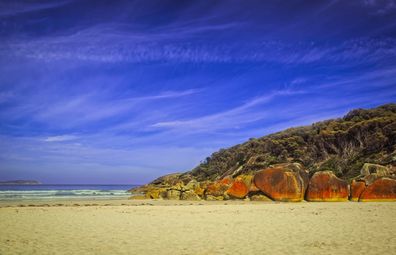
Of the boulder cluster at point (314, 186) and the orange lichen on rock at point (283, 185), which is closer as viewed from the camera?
the boulder cluster at point (314, 186)

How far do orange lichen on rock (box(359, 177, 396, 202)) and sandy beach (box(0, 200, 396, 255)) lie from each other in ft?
19.3

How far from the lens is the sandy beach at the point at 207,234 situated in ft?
28.2

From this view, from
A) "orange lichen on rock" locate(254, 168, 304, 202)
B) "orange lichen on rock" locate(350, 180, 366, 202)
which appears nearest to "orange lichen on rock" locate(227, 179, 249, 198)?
"orange lichen on rock" locate(254, 168, 304, 202)

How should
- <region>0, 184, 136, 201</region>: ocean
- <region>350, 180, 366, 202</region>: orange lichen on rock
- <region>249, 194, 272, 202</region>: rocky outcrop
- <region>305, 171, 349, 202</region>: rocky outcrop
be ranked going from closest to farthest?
<region>350, 180, 366, 202</region>: orange lichen on rock → <region>305, 171, 349, 202</region>: rocky outcrop → <region>249, 194, 272, 202</region>: rocky outcrop → <region>0, 184, 136, 201</region>: ocean

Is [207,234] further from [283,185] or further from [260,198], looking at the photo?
[260,198]

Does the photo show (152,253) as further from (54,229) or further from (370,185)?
(370,185)

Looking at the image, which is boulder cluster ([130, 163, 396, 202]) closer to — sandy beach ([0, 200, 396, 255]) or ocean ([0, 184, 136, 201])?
sandy beach ([0, 200, 396, 255])

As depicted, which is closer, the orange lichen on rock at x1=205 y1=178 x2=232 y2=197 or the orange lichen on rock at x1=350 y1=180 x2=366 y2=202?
the orange lichen on rock at x1=350 y1=180 x2=366 y2=202

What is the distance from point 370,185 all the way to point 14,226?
64.2ft

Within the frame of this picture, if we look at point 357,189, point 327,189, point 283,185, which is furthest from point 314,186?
point 357,189

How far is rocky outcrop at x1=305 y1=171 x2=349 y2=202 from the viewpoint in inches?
863

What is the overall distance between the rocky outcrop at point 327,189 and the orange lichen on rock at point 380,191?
1.14 metres

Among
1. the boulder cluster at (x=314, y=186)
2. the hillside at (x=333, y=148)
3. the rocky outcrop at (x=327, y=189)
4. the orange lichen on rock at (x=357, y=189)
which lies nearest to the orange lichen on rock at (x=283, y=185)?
the boulder cluster at (x=314, y=186)

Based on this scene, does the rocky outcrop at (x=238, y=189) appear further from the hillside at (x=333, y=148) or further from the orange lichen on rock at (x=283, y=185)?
the hillside at (x=333, y=148)
